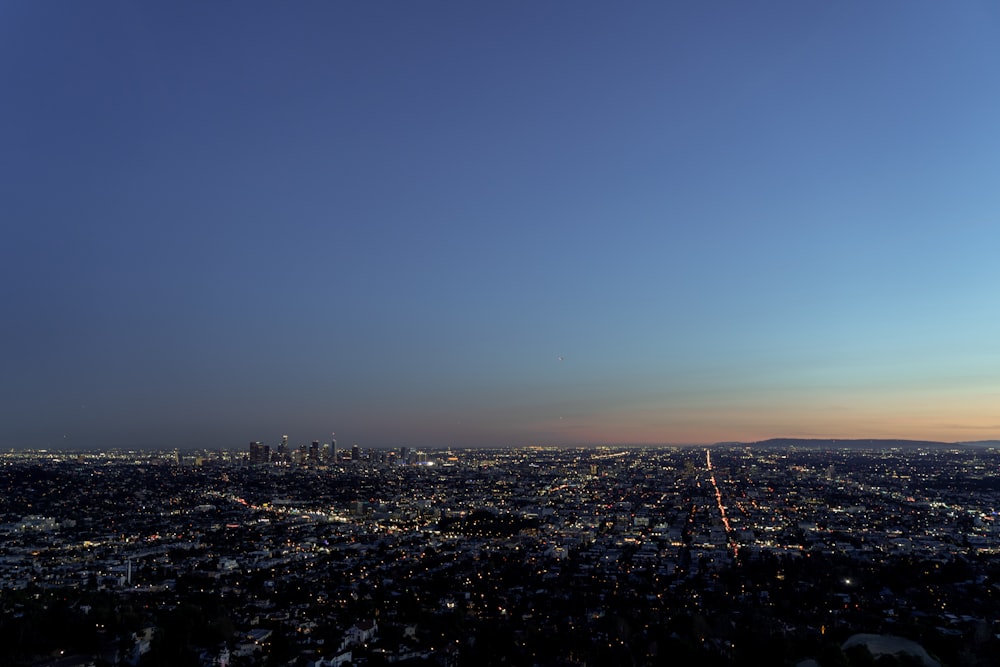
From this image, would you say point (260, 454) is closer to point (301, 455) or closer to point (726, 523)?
point (301, 455)

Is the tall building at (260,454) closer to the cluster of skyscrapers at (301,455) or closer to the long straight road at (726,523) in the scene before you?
the cluster of skyscrapers at (301,455)

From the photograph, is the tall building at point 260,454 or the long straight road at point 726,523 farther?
the tall building at point 260,454

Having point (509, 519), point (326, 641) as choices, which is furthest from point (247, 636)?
point (509, 519)

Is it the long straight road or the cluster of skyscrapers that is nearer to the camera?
the long straight road

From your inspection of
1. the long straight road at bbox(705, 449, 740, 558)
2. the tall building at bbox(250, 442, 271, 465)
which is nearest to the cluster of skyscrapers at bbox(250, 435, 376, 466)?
the tall building at bbox(250, 442, 271, 465)

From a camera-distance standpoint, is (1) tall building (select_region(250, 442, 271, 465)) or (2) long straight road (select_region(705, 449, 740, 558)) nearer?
(2) long straight road (select_region(705, 449, 740, 558))

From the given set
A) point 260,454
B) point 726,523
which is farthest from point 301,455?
point 726,523

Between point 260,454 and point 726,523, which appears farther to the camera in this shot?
point 260,454

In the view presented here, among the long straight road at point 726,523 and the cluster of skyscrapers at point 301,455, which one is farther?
the cluster of skyscrapers at point 301,455

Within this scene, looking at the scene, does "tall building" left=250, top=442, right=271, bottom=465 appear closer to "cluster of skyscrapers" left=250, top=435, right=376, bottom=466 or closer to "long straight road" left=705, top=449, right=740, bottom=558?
"cluster of skyscrapers" left=250, top=435, right=376, bottom=466

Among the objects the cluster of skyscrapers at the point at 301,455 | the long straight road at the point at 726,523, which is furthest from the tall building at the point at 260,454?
the long straight road at the point at 726,523

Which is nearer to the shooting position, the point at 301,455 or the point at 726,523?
the point at 726,523
